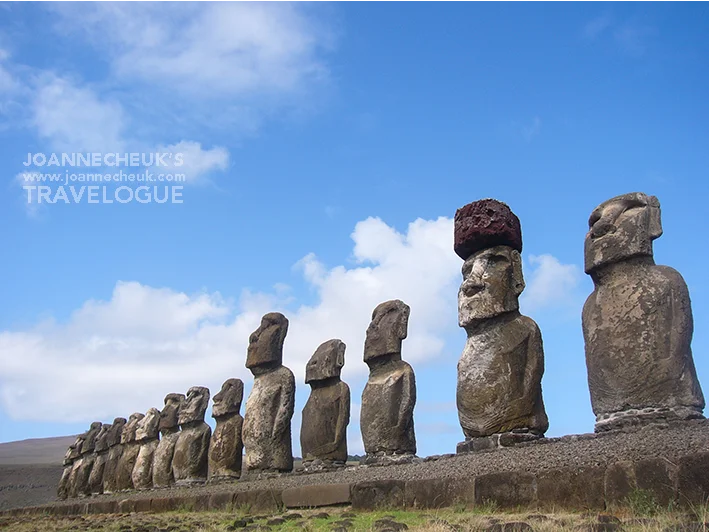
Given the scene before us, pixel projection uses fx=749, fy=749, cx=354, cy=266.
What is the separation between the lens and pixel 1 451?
60375mm

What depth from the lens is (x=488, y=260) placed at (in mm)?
9547

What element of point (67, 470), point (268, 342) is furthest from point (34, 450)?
point (268, 342)

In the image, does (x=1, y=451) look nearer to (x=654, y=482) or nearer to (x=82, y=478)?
(x=82, y=478)

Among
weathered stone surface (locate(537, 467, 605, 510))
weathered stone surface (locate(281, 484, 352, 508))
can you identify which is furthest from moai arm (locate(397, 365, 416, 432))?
weathered stone surface (locate(537, 467, 605, 510))

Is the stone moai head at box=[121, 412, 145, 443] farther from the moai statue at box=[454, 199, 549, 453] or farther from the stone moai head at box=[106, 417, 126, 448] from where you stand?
the moai statue at box=[454, 199, 549, 453]

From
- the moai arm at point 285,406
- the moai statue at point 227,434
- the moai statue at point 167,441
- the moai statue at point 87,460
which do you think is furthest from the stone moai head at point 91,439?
the moai arm at point 285,406

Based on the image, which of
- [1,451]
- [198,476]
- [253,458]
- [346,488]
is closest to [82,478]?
[198,476]

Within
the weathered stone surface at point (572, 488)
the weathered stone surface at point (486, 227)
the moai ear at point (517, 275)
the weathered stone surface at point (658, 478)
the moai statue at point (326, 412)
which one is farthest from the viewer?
the moai statue at point (326, 412)

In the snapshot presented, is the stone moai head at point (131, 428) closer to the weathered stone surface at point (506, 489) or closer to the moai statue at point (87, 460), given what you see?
the moai statue at point (87, 460)

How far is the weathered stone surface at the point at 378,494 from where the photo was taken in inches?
292

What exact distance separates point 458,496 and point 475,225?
3.98m

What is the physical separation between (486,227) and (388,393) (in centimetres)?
310

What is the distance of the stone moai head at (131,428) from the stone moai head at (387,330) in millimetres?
10263

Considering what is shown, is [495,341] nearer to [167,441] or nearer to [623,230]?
[623,230]
